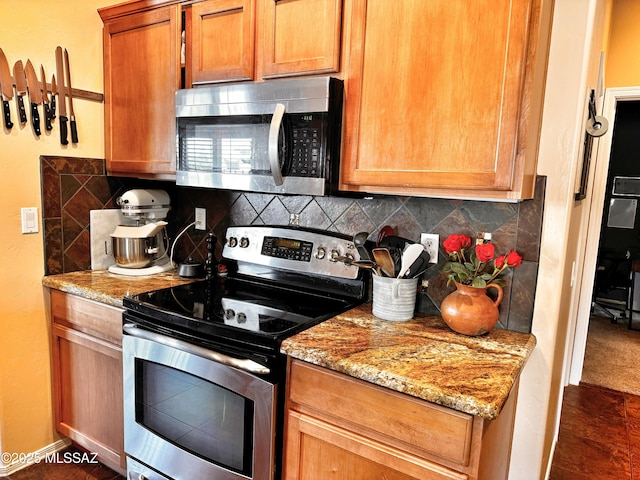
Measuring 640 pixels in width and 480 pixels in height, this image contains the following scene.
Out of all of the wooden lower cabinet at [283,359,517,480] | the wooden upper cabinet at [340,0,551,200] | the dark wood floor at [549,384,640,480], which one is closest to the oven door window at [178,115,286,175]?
the wooden upper cabinet at [340,0,551,200]

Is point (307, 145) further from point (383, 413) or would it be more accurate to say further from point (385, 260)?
A: point (383, 413)

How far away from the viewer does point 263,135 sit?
1.64 metres

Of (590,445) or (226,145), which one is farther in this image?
(590,445)

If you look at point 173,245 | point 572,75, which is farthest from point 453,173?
point 173,245

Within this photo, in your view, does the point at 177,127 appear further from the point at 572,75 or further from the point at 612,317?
the point at 612,317

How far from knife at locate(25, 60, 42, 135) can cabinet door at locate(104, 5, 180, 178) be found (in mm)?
320

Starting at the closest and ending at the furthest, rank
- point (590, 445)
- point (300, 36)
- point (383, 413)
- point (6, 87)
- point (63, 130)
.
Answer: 1. point (383, 413)
2. point (300, 36)
3. point (6, 87)
4. point (63, 130)
5. point (590, 445)

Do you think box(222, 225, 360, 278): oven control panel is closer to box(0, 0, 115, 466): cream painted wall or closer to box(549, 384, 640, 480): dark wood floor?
box(0, 0, 115, 466): cream painted wall

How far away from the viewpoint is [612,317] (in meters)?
4.98

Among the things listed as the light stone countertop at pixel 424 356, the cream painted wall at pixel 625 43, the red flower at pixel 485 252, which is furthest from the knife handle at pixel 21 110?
the cream painted wall at pixel 625 43

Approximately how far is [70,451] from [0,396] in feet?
1.51

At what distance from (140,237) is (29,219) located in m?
0.48

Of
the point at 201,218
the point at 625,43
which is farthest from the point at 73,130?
the point at 625,43

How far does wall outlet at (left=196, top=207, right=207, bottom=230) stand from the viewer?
237 cm
